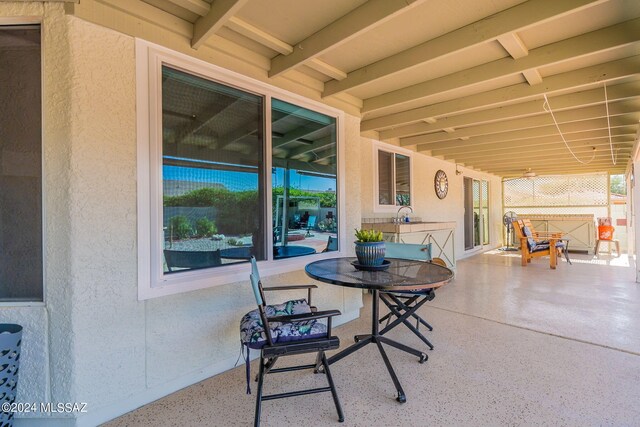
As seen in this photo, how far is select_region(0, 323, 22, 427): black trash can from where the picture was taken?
1514 mm

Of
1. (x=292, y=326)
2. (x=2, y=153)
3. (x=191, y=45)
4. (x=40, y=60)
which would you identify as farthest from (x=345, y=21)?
(x=2, y=153)

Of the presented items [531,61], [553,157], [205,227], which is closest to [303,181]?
[205,227]

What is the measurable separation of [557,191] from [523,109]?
315 inches

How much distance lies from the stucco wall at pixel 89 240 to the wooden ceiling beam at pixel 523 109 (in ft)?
12.5

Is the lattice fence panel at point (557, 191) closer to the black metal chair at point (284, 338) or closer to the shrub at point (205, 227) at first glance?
the black metal chair at point (284, 338)

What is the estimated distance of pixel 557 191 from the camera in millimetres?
9578

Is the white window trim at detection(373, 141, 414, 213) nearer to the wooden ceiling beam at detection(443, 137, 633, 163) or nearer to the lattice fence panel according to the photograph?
the wooden ceiling beam at detection(443, 137, 633, 163)

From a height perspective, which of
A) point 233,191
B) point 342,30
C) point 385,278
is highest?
point 342,30

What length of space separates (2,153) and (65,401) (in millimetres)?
1499

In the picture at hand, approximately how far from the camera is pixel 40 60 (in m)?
1.75

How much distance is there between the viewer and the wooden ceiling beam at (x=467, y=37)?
1.80m

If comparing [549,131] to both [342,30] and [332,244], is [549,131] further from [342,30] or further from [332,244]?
[342,30]

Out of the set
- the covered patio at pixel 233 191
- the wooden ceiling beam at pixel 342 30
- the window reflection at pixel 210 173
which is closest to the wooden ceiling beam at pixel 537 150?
the covered patio at pixel 233 191

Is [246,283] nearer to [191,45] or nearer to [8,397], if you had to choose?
[8,397]
